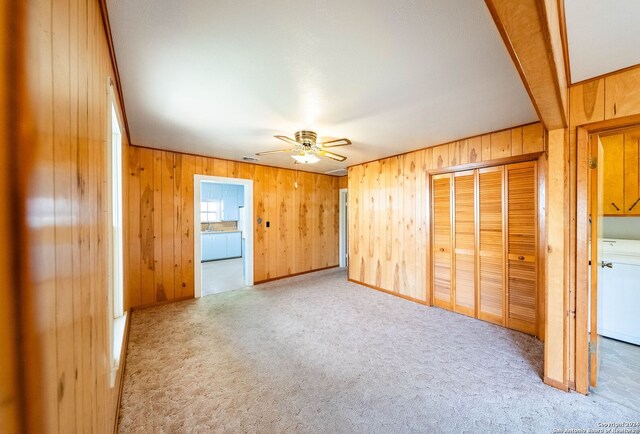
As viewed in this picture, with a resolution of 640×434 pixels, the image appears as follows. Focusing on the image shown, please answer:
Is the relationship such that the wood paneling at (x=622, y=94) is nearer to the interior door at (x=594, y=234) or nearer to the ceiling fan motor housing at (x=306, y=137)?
the interior door at (x=594, y=234)

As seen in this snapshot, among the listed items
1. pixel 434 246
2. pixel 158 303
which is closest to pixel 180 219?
pixel 158 303

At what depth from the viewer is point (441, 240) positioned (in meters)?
3.47

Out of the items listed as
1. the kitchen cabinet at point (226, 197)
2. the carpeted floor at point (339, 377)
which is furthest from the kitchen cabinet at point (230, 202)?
the carpeted floor at point (339, 377)

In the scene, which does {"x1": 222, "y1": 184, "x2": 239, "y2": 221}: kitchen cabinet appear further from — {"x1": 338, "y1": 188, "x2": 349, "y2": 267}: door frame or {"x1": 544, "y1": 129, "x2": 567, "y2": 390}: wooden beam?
{"x1": 544, "y1": 129, "x2": 567, "y2": 390}: wooden beam

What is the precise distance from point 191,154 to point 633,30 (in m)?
4.51

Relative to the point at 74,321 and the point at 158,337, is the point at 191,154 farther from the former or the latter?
the point at 74,321

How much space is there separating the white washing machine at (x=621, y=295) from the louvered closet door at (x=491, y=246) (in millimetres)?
826

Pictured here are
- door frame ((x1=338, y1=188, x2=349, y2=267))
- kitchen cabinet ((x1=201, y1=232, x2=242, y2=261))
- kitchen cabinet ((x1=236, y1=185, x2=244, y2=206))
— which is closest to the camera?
door frame ((x1=338, y1=188, x2=349, y2=267))

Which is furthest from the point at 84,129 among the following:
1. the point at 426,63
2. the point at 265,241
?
the point at 265,241

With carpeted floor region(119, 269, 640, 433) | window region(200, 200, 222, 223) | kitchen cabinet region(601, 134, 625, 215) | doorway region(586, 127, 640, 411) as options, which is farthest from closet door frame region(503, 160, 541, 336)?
window region(200, 200, 222, 223)

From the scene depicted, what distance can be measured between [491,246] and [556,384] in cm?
149

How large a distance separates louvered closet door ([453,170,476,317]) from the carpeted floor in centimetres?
24

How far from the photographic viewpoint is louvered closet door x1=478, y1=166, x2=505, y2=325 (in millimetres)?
2930

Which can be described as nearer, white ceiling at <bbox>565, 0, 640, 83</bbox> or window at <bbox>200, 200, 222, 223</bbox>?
white ceiling at <bbox>565, 0, 640, 83</bbox>
